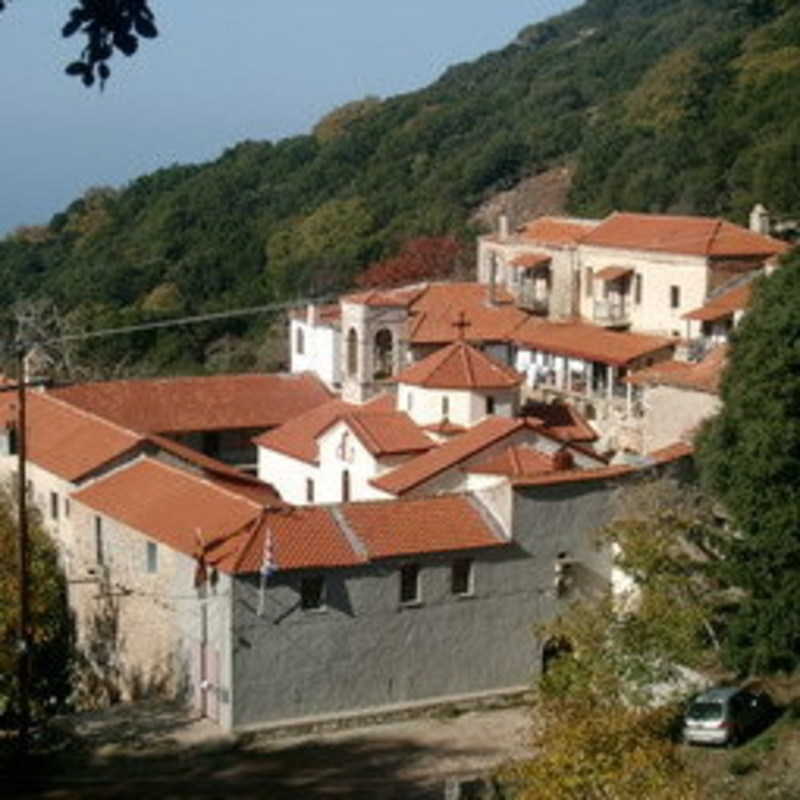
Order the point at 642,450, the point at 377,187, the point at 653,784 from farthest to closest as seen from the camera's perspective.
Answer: the point at 377,187, the point at 642,450, the point at 653,784

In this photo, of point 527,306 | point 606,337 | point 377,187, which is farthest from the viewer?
point 377,187

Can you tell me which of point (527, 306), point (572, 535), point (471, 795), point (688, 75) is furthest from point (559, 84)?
point (471, 795)

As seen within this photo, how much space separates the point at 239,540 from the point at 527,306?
25056 mm

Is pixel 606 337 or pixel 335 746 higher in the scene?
pixel 606 337

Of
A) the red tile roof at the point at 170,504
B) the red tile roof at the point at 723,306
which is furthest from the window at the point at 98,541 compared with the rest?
the red tile roof at the point at 723,306

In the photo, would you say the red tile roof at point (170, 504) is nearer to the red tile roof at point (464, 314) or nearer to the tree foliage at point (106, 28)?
the red tile roof at point (464, 314)

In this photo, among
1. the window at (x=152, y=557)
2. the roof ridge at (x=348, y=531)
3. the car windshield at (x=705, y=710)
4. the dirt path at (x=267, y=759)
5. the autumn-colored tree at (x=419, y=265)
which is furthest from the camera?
the autumn-colored tree at (x=419, y=265)

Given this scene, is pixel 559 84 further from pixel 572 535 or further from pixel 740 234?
pixel 572 535

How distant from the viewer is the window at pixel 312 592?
1367 inches

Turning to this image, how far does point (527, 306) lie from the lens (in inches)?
2293

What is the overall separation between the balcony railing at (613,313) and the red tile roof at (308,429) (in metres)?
9.65

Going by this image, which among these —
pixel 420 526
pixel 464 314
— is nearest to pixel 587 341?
pixel 464 314

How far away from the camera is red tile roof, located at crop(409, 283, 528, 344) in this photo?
53719 mm

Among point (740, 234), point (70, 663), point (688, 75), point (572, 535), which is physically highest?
point (688, 75)
